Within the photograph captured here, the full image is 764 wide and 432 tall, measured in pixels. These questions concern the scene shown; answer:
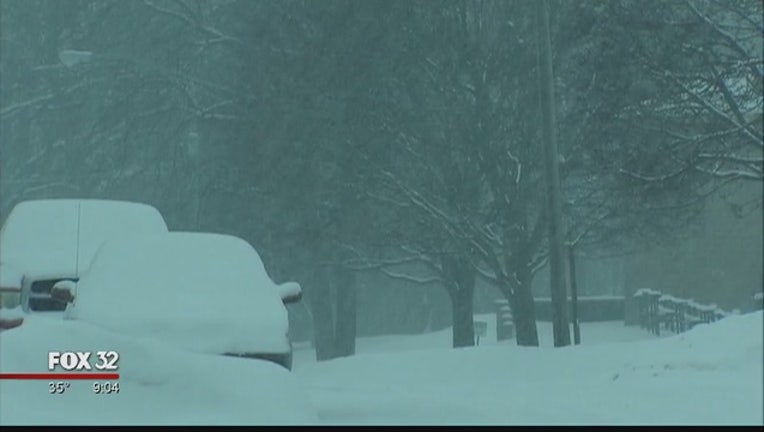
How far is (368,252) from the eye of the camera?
28.5 meters

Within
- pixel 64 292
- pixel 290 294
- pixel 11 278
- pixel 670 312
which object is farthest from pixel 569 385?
pixel 670 312

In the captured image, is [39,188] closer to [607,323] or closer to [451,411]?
[607,323]

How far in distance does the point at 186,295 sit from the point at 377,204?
1491 centimetres

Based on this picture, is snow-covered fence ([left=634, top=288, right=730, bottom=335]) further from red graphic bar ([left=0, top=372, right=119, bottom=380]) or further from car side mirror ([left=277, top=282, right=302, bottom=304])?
red graphic bar ([left=0, top=372, right=119, bottom=380])

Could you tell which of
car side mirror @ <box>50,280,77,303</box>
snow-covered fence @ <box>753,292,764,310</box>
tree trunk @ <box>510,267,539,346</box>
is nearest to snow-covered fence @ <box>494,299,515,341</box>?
tree trunk @ <box>510,267,539,346</box>

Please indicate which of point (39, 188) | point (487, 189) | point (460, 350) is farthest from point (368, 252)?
point (460, 350)

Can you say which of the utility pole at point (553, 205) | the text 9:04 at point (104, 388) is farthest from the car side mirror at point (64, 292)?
the utility pole at point (553, 205)

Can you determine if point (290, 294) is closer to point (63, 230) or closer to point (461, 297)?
point (63, 230)

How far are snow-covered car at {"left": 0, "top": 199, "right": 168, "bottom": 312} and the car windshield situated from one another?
0.04 metres

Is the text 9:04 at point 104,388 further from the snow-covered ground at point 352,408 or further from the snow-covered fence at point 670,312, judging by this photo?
the snow-covered fence at point 670,312

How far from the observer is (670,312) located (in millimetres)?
20297

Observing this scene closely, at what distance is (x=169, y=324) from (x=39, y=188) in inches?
890

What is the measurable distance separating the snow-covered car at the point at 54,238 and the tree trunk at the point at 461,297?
11450 millimetres

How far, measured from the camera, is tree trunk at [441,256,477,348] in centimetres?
2806
